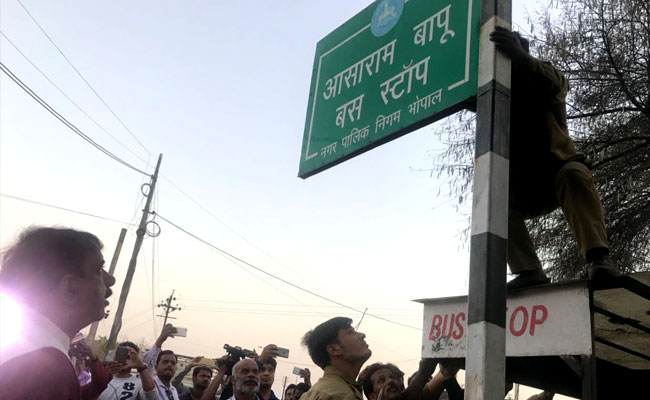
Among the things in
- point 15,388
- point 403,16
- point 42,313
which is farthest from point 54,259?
point 403,16

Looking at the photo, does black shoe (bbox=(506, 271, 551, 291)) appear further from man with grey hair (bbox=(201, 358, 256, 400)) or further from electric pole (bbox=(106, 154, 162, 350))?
electric pole (bbox=(106, 154, 162, 350))

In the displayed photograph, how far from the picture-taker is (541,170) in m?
3.19

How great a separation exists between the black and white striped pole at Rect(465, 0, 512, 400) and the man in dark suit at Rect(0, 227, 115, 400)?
1.35 m

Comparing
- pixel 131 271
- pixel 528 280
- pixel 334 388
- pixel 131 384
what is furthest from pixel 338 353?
pixel 131 271

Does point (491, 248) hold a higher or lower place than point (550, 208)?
lower

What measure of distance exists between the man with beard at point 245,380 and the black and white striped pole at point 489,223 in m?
3.23

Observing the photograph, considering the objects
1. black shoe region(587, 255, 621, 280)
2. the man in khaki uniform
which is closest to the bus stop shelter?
black shoe region(587, 255, 621, 280)

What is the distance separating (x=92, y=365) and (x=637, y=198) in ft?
22.4

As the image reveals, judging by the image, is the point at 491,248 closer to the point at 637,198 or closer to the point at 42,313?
the point at 42,313

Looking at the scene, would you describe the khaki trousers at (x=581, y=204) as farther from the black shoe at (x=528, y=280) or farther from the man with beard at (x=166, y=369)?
the man with beard at (x=166, y=369)

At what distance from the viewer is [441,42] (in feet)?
9.57

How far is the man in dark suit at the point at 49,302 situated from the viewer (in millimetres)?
1385

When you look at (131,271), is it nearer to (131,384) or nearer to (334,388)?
(131,384)

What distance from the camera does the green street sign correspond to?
280 centimetres
